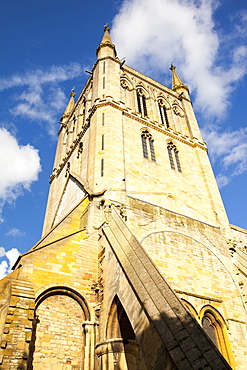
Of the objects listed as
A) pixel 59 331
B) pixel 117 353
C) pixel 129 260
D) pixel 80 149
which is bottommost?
pixel 117 353

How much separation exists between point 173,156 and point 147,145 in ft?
5.66

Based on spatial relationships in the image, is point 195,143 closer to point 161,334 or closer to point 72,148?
point 72,148

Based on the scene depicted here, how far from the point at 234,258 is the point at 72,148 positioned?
1085cm

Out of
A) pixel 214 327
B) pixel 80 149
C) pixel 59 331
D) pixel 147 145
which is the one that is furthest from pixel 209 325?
pixel 80 149

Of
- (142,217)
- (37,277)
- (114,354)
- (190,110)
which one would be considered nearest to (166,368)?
(114,354)

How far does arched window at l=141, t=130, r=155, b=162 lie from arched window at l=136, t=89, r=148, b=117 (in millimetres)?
2216

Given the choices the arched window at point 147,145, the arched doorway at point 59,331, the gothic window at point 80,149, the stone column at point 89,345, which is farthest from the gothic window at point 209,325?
the gothic window at point 80,149

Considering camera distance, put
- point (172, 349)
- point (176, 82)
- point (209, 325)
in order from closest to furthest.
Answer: point (172, 349) < point (209, 325) < point (176, 82)

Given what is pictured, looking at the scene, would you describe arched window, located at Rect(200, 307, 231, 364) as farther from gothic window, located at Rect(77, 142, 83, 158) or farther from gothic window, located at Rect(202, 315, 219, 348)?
gothic window, located at Rect(77, 142, 83, 158)

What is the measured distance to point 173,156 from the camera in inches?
680

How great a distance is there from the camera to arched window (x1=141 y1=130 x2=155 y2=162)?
15975 mm

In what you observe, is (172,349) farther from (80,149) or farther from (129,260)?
(80,149)

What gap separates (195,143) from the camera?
18.8m

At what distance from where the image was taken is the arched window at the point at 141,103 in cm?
1925
